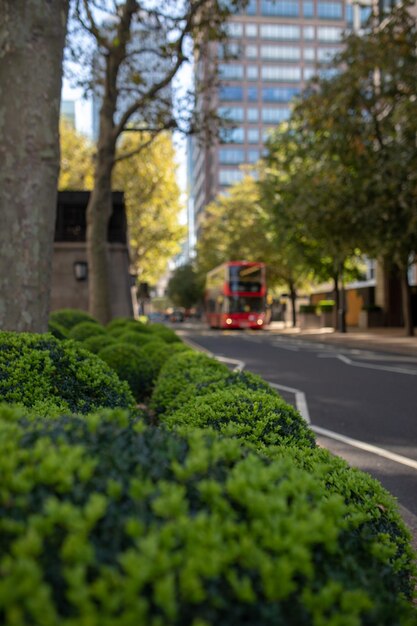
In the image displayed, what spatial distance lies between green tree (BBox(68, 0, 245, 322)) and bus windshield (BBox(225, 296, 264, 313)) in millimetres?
22954

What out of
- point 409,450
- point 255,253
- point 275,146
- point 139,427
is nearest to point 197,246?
point 255,253

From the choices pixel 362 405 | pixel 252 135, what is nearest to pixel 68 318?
pixel 362 405

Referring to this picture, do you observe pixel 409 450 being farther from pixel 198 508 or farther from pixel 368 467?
pixel 198 508

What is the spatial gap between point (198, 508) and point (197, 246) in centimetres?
6665

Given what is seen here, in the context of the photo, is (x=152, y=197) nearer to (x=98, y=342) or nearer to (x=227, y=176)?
(x=98, y=342)

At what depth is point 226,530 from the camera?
4.53 feet

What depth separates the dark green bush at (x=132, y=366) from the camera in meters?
7.20

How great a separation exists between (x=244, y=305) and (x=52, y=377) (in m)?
37.6

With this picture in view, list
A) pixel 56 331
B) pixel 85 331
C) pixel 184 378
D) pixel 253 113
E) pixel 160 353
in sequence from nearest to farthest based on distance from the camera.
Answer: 1. pixel 184 378
2. pixel 56 331
3. pixel 160 353
4. pixel 85 331
5. pixel 253 113

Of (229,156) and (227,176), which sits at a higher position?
(229,156)

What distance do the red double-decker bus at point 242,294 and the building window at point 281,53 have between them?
82384mm

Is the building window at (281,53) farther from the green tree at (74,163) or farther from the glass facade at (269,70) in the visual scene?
the green tree at (74,163)

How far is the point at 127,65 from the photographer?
664 inches

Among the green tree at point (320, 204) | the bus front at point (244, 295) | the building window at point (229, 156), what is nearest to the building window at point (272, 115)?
the building window at point (229, 156)
